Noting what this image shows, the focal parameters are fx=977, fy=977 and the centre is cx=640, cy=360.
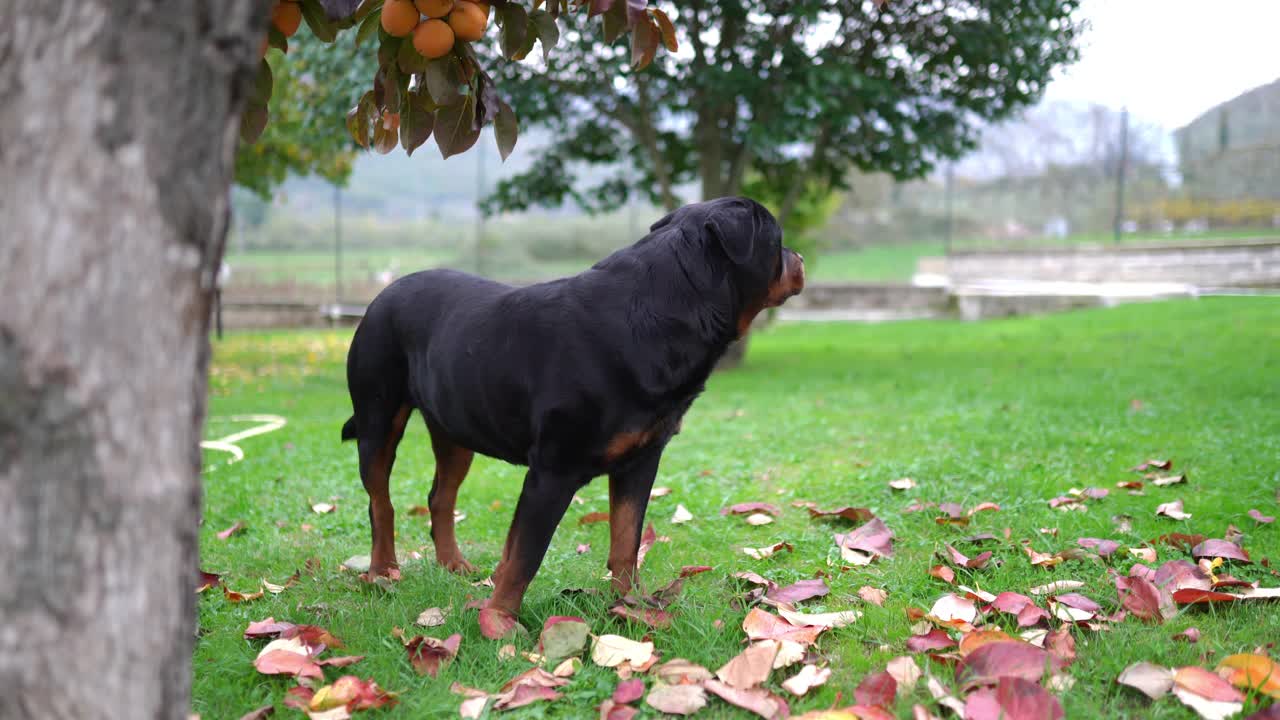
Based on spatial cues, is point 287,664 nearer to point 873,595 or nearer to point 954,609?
point 873,595

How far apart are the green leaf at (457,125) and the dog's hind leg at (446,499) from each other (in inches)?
52.5

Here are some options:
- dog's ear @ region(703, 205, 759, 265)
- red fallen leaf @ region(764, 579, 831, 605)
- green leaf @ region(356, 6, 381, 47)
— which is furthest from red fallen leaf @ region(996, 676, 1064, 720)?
green leaf @ region(356, 6, 381, 47)

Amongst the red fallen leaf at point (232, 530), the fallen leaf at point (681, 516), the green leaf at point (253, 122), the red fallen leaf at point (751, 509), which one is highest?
the green leaf at point (253, 122)

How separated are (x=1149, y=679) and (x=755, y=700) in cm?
102

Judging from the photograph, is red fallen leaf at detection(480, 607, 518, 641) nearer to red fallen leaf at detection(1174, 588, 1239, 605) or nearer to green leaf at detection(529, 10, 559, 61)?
green leaf at detection(529, 10, 559, 61)

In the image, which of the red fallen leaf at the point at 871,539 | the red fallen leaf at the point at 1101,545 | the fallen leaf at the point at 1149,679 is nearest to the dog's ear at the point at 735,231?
the red fallen leaf at the point at 871,539

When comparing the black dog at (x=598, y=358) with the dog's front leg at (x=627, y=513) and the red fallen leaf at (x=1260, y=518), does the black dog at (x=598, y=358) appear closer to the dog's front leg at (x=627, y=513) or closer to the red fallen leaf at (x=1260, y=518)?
the dog's front leg at (x=627, y=513)

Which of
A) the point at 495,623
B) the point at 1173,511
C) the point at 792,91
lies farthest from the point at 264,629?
the point at 792,91

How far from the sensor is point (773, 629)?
2969 mm

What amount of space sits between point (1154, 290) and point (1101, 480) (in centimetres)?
1693

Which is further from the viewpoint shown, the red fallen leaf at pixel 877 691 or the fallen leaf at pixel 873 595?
the fallen leaf at pixel 873 595

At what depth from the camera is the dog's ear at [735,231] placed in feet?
10.3

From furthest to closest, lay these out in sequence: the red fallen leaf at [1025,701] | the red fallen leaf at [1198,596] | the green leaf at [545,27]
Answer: the red fallen leaf at [1198,596]
the green leaf at [545,27]
the red fallen leaf at [1025,701]

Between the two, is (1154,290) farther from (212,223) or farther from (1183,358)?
(212,223)
